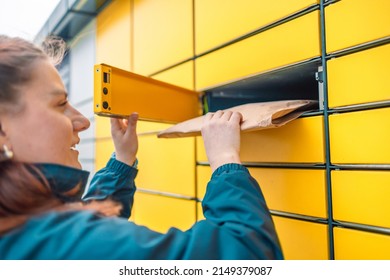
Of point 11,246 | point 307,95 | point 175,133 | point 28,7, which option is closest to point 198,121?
point 175,133

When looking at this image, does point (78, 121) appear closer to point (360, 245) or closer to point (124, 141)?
point (124, 141)

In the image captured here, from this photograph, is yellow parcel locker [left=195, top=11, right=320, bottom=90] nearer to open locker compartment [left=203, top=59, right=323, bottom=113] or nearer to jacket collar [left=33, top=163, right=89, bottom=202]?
open locker compartment [left=203, top=59, right=323, bottom=113]

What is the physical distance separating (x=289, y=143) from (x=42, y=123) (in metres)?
0.89

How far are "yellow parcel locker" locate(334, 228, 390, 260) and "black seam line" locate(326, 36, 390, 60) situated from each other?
605 mm

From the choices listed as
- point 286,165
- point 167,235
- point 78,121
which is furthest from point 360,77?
point 78,121

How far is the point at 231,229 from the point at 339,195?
0.50m

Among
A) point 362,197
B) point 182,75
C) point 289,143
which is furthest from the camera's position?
point 182,75

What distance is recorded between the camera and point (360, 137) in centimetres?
108

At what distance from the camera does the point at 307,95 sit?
5.14 ft

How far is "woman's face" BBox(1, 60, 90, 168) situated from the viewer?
2.79 feet

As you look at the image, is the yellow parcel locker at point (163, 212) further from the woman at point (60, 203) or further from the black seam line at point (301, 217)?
the woman at point (60, 203)

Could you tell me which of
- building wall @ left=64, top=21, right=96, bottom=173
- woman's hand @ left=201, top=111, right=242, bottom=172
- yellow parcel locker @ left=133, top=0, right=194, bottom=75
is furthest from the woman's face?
building wall @ left=64, top=21, right=96, bottom=173

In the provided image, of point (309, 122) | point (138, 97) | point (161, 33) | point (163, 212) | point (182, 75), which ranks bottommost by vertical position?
point (163, 212)

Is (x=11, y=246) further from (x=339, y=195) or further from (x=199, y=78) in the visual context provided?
(x=199, y=78)
